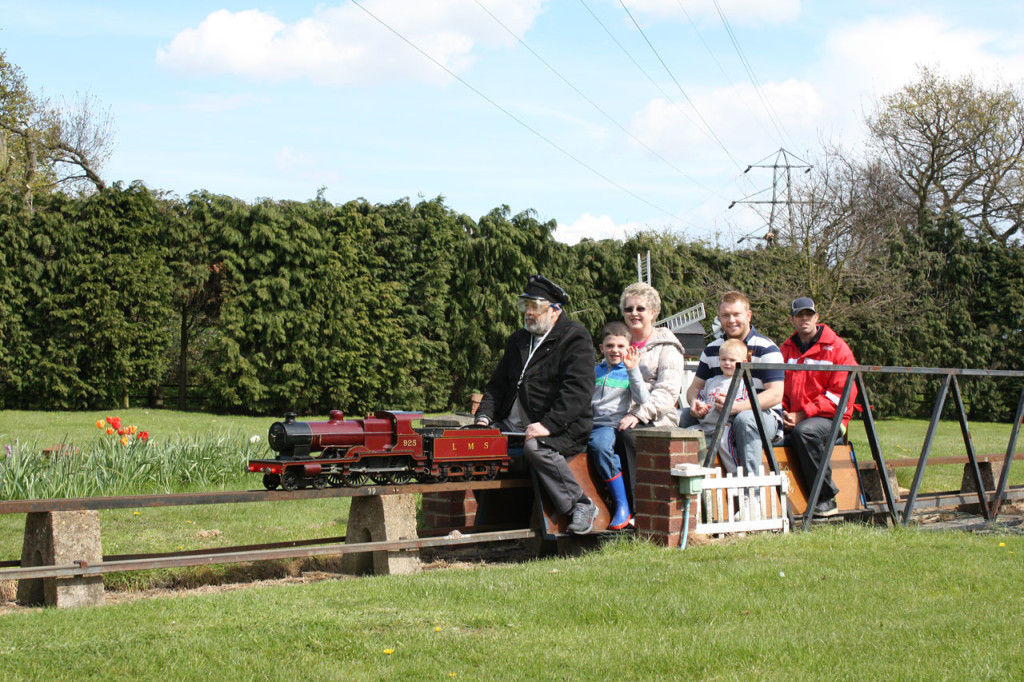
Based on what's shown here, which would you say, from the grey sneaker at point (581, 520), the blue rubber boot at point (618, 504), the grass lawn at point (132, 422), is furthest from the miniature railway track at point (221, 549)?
the grass lawn at point (132, 422)

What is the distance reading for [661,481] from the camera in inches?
239

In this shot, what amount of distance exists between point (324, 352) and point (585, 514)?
40.5 feet

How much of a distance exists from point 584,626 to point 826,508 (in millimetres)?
3629

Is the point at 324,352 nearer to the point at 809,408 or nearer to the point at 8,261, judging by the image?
the point at 8,261

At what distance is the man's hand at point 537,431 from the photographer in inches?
241

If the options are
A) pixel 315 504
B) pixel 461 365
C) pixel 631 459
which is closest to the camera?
pixel 631 459

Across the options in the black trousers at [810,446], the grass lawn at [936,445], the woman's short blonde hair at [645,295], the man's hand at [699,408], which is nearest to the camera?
the woman's short blonde hair at [645,295]

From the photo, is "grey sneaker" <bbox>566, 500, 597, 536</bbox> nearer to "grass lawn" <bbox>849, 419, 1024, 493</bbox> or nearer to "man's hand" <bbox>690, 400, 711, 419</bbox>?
"man's hand" <bbox>690, 400, 711, 419</bbox>

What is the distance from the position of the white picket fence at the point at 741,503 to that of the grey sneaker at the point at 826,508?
1.73 ft

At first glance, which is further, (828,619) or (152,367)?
(152,367)

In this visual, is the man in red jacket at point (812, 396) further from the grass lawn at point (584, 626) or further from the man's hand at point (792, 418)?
the grass lawn at point (584, 626)

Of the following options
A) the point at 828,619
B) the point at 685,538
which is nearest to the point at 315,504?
the point at 685,538

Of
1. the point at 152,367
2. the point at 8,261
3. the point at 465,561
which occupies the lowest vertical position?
the point at 465,561

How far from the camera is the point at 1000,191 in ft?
103
